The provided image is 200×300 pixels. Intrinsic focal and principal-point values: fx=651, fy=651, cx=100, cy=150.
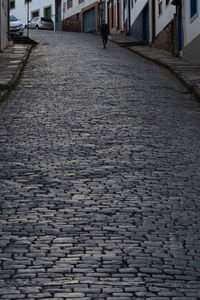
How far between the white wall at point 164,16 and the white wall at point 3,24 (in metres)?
6.27

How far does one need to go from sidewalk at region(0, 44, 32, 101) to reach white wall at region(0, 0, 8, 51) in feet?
0.98

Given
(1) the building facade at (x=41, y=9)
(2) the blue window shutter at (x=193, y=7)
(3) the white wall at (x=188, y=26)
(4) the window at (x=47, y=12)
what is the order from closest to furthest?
(3) the white wall at (x=188, y=26), (2) the blue window shutter at (x=193, y=7), (1) the building facade at (x=41, y=9), (4) the window at (x=47, y=12)

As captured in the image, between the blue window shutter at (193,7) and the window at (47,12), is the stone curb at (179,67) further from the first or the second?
the window at (47,12)

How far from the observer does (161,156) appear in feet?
27.2

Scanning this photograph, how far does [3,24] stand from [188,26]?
Answer: 7661 mm

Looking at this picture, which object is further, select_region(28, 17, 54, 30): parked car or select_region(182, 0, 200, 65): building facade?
select_region(28, 17, 54, 30): parked car

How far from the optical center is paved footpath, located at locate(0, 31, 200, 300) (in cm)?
430

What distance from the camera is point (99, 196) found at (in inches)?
251

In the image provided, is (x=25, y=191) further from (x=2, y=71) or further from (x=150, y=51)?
(x=150, y=51)

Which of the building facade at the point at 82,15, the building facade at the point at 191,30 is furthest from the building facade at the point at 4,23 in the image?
the building facade at the point at 82,15

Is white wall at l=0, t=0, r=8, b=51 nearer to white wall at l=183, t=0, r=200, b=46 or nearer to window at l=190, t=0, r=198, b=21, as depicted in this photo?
white wall at l=183, t=0, r=200, b=46

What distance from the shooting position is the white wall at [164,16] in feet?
79.2

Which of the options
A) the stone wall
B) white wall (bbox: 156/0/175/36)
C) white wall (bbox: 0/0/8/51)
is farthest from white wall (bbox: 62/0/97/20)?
white wall (bbox: 0/0/8/51)

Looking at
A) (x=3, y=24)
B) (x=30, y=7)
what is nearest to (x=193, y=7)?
(x=3, y=24)
